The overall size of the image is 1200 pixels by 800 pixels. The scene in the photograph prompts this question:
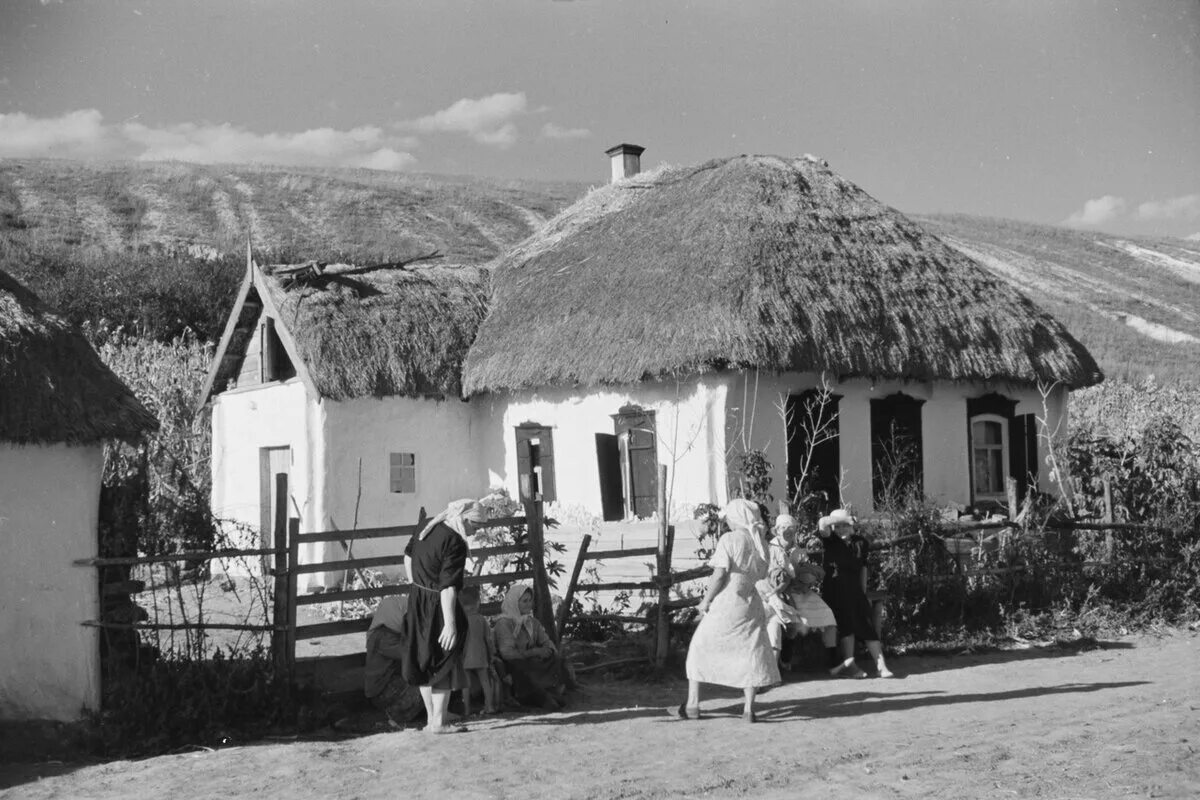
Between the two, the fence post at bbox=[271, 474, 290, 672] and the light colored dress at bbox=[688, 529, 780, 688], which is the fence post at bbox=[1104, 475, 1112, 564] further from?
the fence post at bbox=[271, 474, 290, 672]

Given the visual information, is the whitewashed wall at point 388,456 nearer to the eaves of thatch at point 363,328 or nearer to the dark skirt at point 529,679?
the eaves of thatch at point 363,328

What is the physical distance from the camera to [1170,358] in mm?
32469

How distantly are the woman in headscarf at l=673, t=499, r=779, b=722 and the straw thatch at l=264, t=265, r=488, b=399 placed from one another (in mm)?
7902

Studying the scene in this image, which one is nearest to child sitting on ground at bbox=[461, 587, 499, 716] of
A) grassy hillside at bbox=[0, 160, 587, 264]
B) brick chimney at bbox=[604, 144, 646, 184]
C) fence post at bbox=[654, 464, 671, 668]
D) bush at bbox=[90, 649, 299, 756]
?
bush at bbox=[90, 649, 299, 756]

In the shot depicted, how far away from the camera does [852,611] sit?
31.0 ft

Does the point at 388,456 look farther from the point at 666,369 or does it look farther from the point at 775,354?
the point at 775,354

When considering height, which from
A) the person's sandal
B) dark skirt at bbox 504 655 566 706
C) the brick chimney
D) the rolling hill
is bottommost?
the person's sandal

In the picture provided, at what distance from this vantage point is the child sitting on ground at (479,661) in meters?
7.81

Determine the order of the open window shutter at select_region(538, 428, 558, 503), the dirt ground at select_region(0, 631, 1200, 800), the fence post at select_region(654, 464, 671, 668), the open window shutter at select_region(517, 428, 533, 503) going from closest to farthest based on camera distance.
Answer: the dirt ground at select_region(0, 631, 1200, 800) < the fence post at select_region(654, 464, 671, 668) < the open window shutter at select_region(538, 428, 558, 503) < the open window shutter at select_region(517, 428, 533, 503)

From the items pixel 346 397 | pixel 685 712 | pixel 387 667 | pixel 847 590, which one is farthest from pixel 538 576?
pixel 346 397

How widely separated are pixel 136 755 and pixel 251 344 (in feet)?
33.0

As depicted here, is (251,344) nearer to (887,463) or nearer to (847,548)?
(887,463)

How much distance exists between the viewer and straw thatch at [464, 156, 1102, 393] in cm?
1317

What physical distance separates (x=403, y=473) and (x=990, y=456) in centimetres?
726
